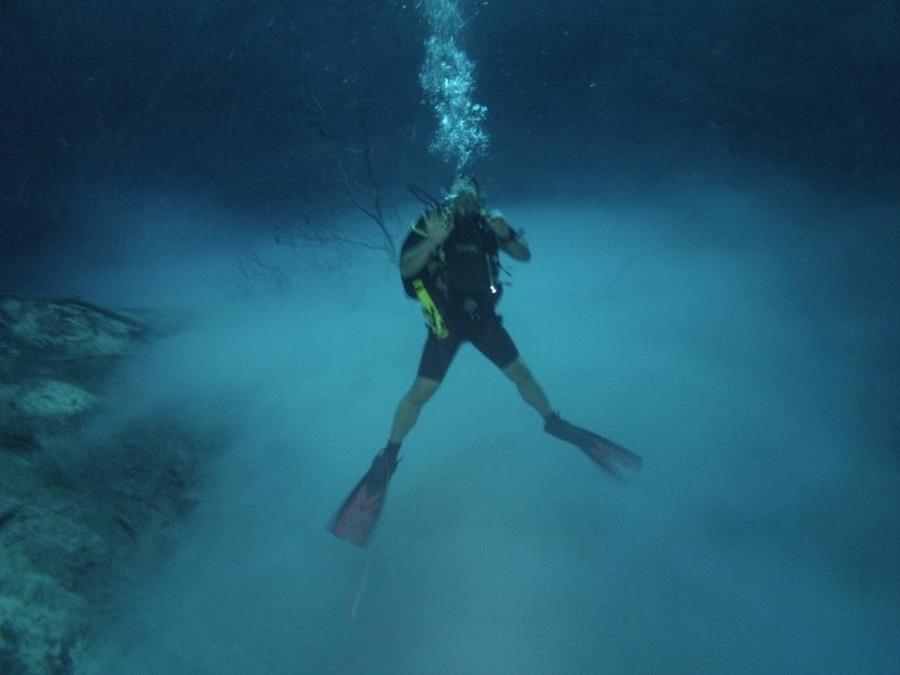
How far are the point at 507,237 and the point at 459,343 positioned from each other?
2.86 feet

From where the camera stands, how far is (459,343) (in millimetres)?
4074

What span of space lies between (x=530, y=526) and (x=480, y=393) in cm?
218

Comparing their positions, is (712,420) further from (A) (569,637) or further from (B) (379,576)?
(B) (379,576)

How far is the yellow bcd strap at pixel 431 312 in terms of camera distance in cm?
386

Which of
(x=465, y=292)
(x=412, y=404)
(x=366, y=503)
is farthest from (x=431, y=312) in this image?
(x=366, y=503)

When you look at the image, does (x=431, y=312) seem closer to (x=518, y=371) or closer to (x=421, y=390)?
(x=421, y=390)

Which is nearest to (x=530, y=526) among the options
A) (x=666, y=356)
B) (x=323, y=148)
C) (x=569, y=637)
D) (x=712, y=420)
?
(x=569, y=637)

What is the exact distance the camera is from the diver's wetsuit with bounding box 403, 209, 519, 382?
12.6ft

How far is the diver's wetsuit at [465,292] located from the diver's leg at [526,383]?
68 mm

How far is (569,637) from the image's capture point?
3.52 meters

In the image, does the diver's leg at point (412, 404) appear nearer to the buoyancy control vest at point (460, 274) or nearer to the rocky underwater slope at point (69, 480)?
the buoyancy control vest at point (460, 274)

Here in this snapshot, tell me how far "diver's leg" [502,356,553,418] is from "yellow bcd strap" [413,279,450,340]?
2.02ft

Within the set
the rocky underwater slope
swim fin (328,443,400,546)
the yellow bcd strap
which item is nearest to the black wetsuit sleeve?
the yellow bcd strap

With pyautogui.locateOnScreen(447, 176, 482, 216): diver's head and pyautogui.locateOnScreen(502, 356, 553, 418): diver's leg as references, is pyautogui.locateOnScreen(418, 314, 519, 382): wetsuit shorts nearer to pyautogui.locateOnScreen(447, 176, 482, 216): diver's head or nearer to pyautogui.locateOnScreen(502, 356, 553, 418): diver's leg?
pyautogui.locateOnScreen(502, 356, 553, 418): diver's leg
